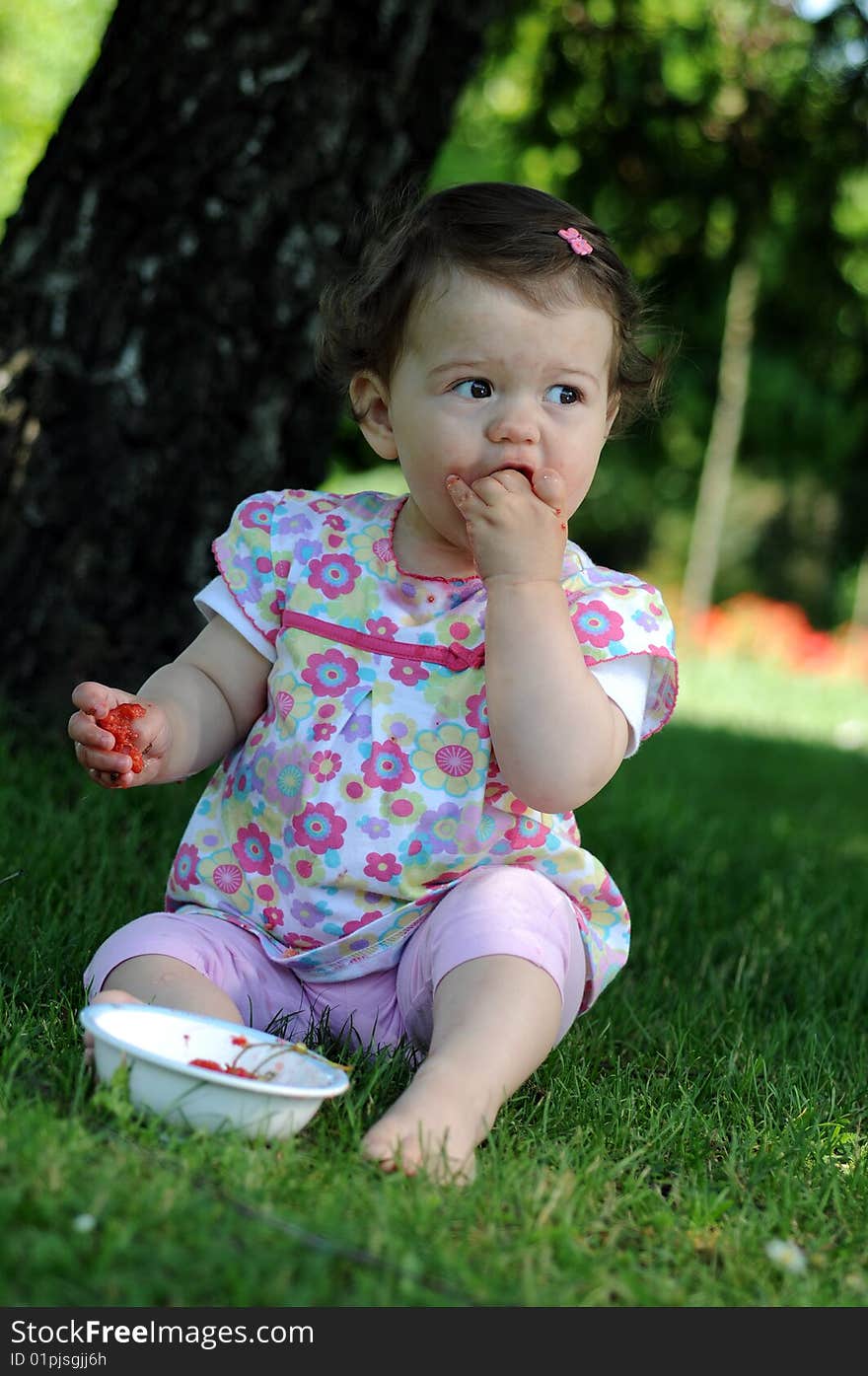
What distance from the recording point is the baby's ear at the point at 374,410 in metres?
2.14

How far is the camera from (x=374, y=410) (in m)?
2.17

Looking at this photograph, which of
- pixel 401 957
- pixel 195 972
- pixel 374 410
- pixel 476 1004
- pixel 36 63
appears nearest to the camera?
pixel 476 1004

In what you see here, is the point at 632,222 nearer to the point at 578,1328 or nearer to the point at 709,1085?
the point at 709,1085

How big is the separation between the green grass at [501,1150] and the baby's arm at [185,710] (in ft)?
1.02

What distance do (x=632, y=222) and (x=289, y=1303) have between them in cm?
499

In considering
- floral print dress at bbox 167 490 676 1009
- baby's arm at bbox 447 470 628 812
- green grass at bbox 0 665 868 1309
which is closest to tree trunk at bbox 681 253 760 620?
green grass at bbox 0 665 868 1309

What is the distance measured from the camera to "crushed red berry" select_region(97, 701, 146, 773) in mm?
1941

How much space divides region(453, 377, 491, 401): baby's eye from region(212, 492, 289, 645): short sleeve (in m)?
A: 0.41

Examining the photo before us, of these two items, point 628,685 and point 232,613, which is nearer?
point 628,685

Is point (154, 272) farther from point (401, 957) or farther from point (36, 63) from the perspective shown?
point (36, 63)

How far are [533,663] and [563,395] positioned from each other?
388 millimetres

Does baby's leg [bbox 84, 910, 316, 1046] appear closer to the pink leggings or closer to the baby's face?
the pink leggings

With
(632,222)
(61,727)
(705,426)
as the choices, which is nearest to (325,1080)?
(61,727)

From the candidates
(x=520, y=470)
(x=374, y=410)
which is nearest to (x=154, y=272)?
(x=374, y=410)
